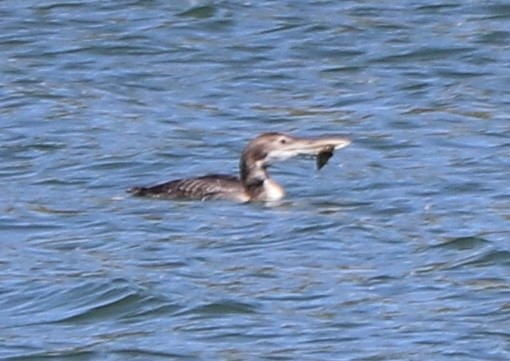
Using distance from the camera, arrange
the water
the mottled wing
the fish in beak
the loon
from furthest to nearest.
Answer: the fish in beak < the loon < the mottled wing < the water

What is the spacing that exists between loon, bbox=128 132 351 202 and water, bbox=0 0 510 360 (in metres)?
0.14

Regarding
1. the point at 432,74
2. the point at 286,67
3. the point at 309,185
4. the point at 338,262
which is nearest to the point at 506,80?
the point at 432,74

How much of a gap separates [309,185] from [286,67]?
3.58 meters

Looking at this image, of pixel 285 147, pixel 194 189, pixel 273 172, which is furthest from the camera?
pixel 273 172

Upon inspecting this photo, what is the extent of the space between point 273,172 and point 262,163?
0.83 m

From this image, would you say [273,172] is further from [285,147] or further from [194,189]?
[194,189]

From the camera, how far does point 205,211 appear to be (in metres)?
13.3

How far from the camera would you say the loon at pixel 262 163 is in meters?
13.6

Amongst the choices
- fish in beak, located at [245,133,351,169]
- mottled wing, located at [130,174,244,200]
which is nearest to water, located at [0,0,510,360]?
mottled wing, located at [130,174,244,200]

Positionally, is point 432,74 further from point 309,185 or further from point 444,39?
point 309,185

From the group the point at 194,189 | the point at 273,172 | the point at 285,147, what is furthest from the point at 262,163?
the point at 273,172

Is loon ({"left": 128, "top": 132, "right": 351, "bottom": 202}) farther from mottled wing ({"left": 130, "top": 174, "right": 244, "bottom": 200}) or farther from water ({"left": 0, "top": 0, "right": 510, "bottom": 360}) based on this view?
water ({"left": 0, "top": 0, "right": 510, "bottom": 360})

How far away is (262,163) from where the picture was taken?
13.9 metres

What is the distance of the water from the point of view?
10.3 m
